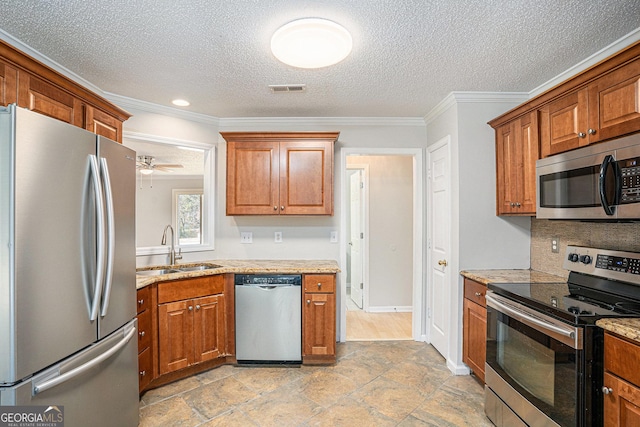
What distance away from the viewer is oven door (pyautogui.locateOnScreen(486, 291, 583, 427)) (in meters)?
1.53

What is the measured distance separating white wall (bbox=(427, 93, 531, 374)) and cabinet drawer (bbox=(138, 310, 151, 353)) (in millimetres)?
2500

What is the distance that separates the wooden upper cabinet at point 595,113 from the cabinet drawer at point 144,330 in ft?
Answer: 10.2

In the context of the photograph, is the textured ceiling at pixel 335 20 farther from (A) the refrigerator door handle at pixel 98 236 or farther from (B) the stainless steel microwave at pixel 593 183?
(A) the refrigerator door handle at pixel 98 236

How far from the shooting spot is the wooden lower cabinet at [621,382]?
1322mm

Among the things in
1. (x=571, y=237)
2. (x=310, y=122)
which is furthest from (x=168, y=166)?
(x=571, y=237)

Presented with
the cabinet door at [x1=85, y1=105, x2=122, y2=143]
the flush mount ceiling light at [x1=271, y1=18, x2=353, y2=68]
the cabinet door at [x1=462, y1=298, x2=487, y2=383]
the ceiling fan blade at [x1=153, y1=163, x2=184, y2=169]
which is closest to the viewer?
the flush mount ceiling light at [x1=271, y1=18, x2=353, y2=68]

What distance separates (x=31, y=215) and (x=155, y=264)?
1.97 m

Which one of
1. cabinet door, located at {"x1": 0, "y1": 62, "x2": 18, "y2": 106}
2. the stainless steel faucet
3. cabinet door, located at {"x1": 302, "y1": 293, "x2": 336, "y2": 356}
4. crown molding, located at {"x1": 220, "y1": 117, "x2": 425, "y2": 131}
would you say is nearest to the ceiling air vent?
crown molding, located at {"x1": 220, "y1": 117, "x2": 425, "y2": 131}

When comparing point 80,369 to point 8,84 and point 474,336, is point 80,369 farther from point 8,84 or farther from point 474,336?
point 474,336

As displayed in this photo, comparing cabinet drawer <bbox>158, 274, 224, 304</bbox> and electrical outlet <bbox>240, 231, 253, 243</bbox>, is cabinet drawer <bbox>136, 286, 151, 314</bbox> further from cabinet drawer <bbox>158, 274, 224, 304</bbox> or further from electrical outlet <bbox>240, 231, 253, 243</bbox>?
electrical outlet <bbox>240, 231, 253, 243</bbox>

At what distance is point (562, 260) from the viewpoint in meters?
2.47

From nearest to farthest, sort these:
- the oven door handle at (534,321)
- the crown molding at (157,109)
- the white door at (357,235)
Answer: the oven door handle at (534,321), the crown molding at (157,109), the white door at (357,235)

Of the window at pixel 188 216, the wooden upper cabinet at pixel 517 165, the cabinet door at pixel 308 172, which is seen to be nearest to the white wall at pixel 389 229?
the cabinet door at pixel 308 172

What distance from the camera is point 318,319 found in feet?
9.59
